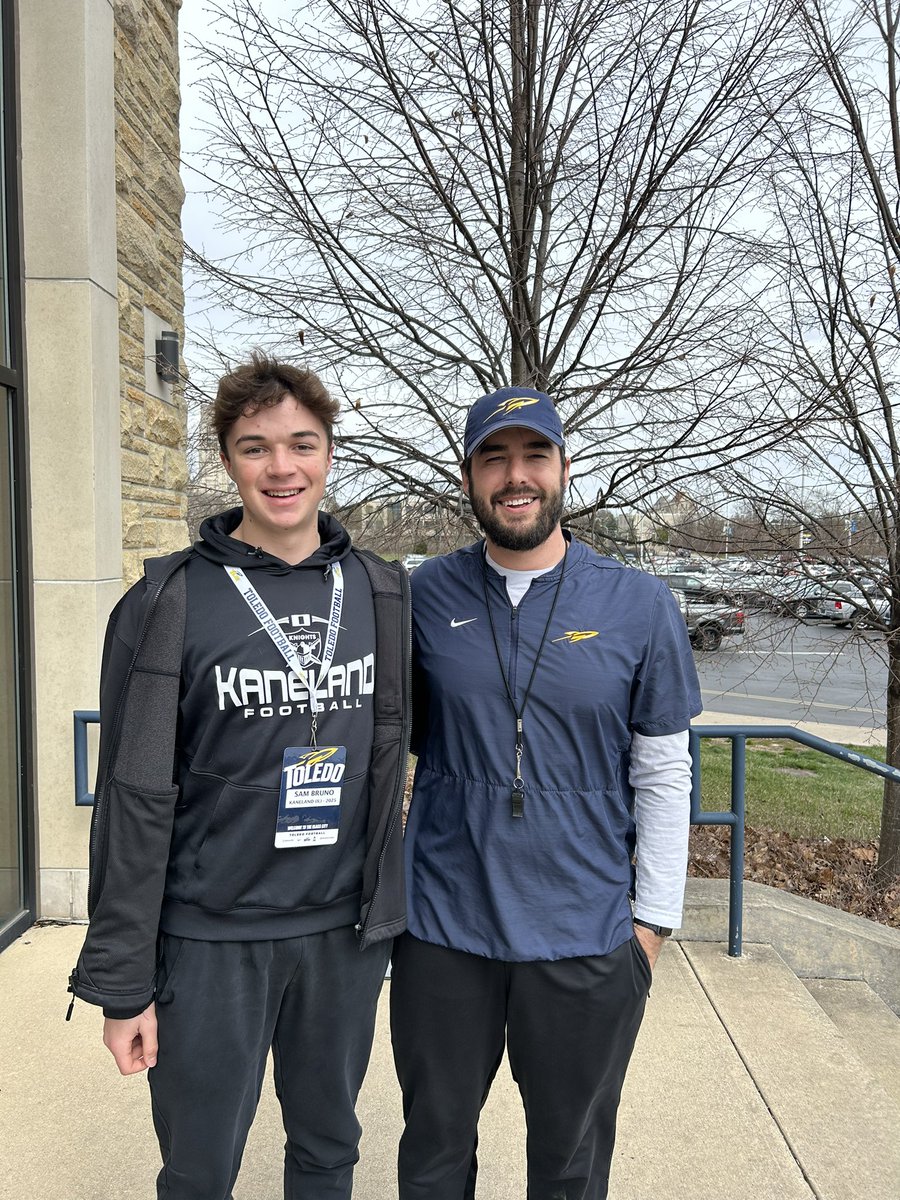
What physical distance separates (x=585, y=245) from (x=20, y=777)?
12.6 ft

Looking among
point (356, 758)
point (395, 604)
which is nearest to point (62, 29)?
point (395, 604)

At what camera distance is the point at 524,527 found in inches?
83.1

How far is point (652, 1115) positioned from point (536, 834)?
1.51m

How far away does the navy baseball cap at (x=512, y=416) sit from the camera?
2.11 metres

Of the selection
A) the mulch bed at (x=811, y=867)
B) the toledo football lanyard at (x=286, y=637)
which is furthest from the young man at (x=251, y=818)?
the mulch bed at (x=811, y=867)

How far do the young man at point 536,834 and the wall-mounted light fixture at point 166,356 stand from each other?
3519mm

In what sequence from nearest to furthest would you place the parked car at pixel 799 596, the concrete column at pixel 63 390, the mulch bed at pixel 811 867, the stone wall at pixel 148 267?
1. the concrete column at pixel 63 390
2. the stone wall at pixel 148 267
3. the parked car at pixel 799 596
4. the mulch bed at pixel 811 867

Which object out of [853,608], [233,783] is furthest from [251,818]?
[853,608]

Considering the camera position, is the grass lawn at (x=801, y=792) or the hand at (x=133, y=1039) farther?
the grass lawn at (x=801, y=792)

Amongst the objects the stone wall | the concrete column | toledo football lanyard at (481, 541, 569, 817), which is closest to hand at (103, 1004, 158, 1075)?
toledo football lanyard at (481, 541, 569, 817)

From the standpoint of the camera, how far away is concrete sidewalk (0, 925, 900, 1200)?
8.41 feet

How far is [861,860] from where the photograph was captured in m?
7.27

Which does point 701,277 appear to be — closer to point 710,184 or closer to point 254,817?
point 710,184

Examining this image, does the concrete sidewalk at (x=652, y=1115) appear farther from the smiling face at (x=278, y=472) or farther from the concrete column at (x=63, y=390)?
the smiling face at (x=278, y=472)
